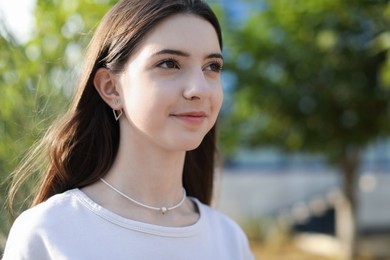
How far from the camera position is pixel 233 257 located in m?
1.75

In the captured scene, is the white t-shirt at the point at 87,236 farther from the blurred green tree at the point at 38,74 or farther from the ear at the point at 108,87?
the blurred green tree at the point at 38,74

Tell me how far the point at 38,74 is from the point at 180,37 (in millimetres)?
1173

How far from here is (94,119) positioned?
168 cm

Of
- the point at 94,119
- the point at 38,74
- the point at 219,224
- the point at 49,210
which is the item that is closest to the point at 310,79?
the point at 38,74

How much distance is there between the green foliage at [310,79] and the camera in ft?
24.1

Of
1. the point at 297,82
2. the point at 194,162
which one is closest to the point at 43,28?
the point at 194,162

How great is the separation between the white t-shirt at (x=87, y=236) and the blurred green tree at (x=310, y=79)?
18.8 ft

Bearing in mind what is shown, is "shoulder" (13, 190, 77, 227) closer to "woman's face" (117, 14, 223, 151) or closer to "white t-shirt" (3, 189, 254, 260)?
"white t-shirt" (3, 189, 254, 260)

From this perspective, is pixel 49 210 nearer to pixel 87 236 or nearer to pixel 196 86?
pixel 87 236

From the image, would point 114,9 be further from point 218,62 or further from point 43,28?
point 43,28

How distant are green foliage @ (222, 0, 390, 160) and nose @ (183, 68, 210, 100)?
5.73 meters

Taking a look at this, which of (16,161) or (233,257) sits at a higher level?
(16,161)

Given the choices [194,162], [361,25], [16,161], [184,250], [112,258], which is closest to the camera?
[112,258]

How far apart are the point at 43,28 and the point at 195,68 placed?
182 centimetres
